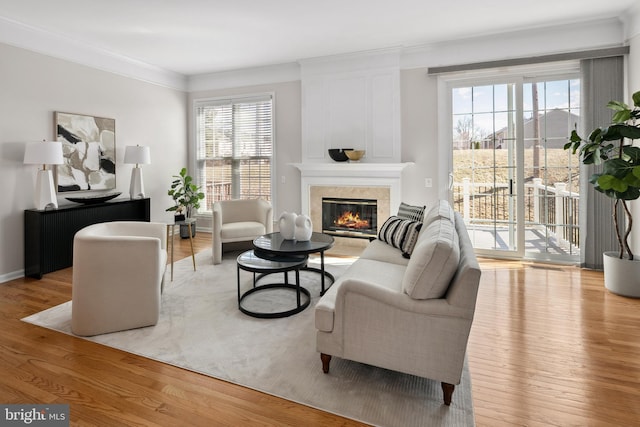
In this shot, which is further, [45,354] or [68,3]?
[68,3]

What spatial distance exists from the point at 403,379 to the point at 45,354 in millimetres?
2349

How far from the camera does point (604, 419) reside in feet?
5.90

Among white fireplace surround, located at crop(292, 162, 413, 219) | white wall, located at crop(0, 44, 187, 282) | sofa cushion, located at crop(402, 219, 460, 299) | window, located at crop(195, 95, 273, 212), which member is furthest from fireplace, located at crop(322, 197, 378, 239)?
sofa cushion, located at crop(402, 219, 460, 299)

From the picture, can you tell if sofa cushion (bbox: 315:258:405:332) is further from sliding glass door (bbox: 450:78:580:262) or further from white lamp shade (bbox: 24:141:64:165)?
white lamp shade (bbox: 24:141:64:165)

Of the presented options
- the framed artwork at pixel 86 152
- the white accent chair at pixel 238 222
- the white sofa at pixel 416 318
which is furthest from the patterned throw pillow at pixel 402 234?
the framed artwork at pixel 86 152

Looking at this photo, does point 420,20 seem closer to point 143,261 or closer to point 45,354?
point 143,261

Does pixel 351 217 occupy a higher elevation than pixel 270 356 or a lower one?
higher

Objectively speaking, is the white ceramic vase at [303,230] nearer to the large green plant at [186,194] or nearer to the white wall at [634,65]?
the large green plant at [186,194]

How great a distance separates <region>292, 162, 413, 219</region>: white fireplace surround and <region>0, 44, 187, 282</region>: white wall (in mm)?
2472

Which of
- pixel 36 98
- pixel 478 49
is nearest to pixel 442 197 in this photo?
pixel 478 49

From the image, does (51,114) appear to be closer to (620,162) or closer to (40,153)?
(40,153)

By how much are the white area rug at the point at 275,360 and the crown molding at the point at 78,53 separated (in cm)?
313

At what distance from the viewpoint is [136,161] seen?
208 inches

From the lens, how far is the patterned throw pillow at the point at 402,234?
3264 mm
